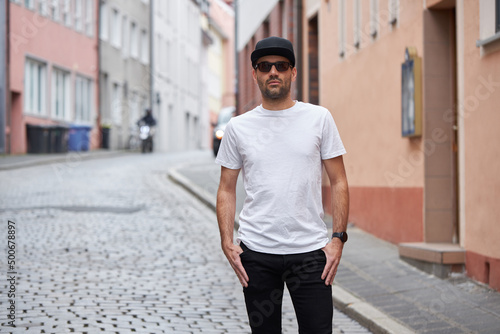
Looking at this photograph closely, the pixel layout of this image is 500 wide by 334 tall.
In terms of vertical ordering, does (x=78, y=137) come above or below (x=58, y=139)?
above

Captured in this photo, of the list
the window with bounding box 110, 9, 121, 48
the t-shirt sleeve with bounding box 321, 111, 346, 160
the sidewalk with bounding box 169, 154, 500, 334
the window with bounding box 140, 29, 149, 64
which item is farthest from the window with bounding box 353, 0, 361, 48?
the window with bounding box 140, 29, 149, 64

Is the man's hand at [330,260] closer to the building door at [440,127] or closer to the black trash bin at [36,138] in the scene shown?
the building door at [440,127]

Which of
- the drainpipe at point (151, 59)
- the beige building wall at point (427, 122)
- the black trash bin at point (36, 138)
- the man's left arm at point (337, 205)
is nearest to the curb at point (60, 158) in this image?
the black trash bin at point (36, 138)

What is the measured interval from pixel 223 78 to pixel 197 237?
6116 cm

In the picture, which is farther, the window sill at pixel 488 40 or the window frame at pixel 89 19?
the window frame at pixel 89 19

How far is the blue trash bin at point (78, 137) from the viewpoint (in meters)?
30.7

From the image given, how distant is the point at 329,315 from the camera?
155 inches

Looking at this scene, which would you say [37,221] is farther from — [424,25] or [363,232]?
[424,25]

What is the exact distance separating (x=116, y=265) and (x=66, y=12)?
82.4 ft

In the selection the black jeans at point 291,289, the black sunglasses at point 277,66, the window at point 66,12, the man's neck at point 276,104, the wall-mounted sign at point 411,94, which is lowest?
the black jeans at point 291,289

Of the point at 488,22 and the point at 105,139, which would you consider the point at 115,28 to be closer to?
the point at 105,139

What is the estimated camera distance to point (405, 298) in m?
7.69

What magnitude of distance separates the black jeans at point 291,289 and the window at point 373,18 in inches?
340

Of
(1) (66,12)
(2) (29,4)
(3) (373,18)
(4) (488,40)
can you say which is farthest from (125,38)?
(4) (488,40)
